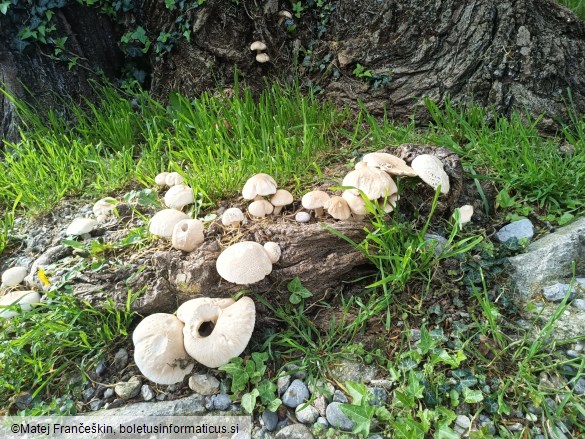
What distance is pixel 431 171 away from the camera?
8.15 feet

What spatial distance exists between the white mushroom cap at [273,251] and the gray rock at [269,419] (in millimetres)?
775

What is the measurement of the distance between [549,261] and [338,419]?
5.06 ft

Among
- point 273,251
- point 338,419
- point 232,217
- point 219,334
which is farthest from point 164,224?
point 338,419

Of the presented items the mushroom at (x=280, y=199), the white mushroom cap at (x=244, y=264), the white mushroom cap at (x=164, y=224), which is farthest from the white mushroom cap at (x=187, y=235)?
the mushroom at (x=280, y=199)

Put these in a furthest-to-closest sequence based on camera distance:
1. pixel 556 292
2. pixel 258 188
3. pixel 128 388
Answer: pixel 258 188
pixel 556 292
pixel 128 388

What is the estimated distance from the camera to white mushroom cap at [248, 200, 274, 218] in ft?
8.54

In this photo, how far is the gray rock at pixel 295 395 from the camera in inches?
81.1

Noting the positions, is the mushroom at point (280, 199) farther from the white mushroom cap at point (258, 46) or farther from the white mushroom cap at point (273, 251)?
the white mushroom cap at point (258, 46)

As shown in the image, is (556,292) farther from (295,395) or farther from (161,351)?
(161,351)

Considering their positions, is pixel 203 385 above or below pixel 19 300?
below

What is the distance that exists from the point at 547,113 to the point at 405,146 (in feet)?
5.20

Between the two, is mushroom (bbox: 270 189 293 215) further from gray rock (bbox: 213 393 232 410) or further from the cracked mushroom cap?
gray rock (bbox: 213 393 232 410)

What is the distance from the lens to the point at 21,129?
12.7 feet

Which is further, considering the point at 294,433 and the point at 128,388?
the point at 128,388
